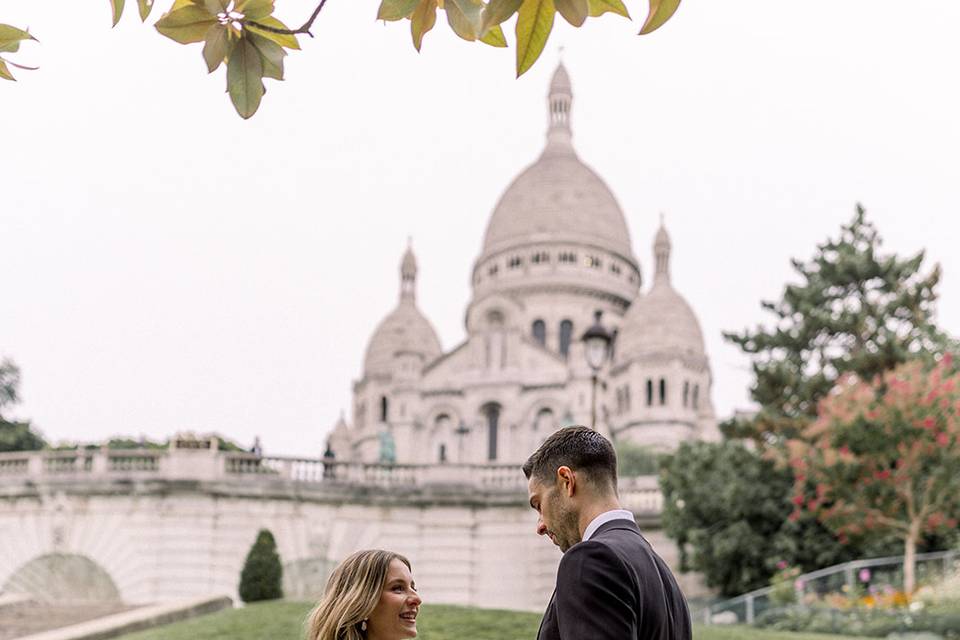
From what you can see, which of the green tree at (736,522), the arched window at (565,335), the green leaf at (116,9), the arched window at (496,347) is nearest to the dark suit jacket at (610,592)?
the green leaf at (116,9)

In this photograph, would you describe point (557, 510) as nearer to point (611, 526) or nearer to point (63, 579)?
point (611, 526)

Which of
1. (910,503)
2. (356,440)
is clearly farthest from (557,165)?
(910,503)

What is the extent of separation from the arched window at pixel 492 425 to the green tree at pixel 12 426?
70.2ft

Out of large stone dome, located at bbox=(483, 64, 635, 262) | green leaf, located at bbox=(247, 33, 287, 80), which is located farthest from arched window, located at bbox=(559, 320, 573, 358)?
green leaf, located at bbox=(247, 33, 287, 80)

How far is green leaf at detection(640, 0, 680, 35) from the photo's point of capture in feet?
8.28

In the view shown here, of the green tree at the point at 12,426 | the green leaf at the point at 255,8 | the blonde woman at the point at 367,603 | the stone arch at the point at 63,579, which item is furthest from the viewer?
the green tree at the point at 12,426

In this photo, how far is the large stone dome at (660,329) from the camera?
67250 mm

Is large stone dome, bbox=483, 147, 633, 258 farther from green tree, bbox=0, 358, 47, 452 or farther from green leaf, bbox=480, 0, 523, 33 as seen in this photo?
green leaf, bbox=480, 0, 523, 33

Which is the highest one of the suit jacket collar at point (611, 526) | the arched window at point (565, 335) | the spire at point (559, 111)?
the spire at point (559, 111)

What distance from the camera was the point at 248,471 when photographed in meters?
26.5

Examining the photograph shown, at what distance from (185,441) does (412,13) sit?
25.0m

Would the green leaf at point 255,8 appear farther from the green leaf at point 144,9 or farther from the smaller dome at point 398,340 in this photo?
the smaller dome at point 398,340

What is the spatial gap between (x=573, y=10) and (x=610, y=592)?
1.40 meters

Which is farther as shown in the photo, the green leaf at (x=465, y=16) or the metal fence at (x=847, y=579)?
the metal fence at (x=847, y=579)
